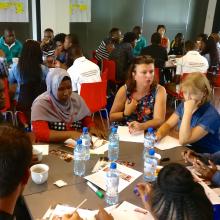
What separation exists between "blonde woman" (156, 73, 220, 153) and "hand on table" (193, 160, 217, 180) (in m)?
0.38

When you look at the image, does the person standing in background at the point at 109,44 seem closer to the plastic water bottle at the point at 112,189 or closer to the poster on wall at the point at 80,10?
the poster on wall at the point at 80,10

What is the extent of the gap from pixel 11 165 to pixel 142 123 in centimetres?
175

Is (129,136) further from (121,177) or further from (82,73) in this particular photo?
(82,73)

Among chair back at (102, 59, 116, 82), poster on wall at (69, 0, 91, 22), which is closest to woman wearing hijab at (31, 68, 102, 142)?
chair back at (102, 59, 116, 82)

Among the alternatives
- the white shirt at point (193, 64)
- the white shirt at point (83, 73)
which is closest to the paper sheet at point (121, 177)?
the white shirt at point (83, 73)

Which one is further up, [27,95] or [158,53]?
[158,53]

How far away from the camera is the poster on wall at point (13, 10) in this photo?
6601 mm

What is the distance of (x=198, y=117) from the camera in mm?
2449

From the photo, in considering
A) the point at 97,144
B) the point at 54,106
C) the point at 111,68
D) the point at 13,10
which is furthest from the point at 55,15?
the point at 97,144

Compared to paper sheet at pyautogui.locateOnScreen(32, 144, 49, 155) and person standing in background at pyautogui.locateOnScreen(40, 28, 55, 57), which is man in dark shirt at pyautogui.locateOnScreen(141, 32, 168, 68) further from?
paper sheet at pyautogui.locateOnScreen(32, 144, 49, 155)

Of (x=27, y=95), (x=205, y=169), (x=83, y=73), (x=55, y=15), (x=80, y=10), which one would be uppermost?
(x=80, y=10)

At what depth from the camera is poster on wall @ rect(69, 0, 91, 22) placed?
7.38m

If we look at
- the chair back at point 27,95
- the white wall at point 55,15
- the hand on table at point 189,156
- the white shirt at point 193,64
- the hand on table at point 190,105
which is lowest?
the chair back at point 27,95

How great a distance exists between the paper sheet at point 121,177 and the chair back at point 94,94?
6.47ft
